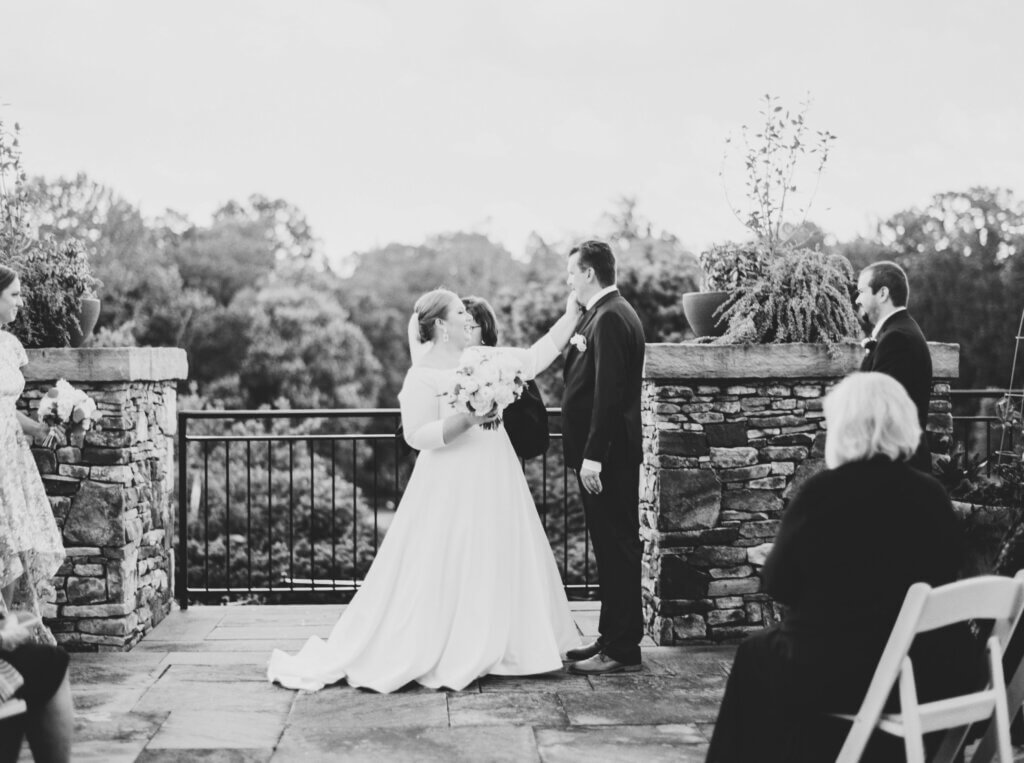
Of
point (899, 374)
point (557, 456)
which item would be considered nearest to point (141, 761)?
point (899, 374)

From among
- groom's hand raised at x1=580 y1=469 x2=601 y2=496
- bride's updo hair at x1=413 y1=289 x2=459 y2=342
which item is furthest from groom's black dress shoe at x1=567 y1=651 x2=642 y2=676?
bride's updo hair at x1=413 y1=289 x2=459 y2=342

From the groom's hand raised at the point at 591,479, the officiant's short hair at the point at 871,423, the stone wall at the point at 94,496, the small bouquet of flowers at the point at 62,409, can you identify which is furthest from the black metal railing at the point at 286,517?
the officiant's short hair at the point at 871,423

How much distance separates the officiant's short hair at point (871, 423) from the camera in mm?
2836

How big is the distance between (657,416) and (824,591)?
2455 mm

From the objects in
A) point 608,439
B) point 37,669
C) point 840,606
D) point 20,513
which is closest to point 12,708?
point 37,669

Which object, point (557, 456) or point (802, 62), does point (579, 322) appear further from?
point (802, 62)

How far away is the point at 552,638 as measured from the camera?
186 inches

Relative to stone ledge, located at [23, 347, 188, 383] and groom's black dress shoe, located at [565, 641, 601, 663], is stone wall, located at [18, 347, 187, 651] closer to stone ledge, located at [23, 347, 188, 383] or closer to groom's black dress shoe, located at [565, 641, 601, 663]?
stone ledge, located at [23, 347, 188, 383]

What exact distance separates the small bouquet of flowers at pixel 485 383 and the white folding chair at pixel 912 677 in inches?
84.4

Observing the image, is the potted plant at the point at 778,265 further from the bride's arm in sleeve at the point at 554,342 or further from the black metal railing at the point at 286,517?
the black metal railing at the point at 286,517

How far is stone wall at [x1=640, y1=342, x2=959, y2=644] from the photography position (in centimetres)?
522

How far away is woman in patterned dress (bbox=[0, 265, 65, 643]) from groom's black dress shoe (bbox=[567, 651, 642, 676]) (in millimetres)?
2412

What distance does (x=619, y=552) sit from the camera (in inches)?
187

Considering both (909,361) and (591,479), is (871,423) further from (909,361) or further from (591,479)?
(591,479)
